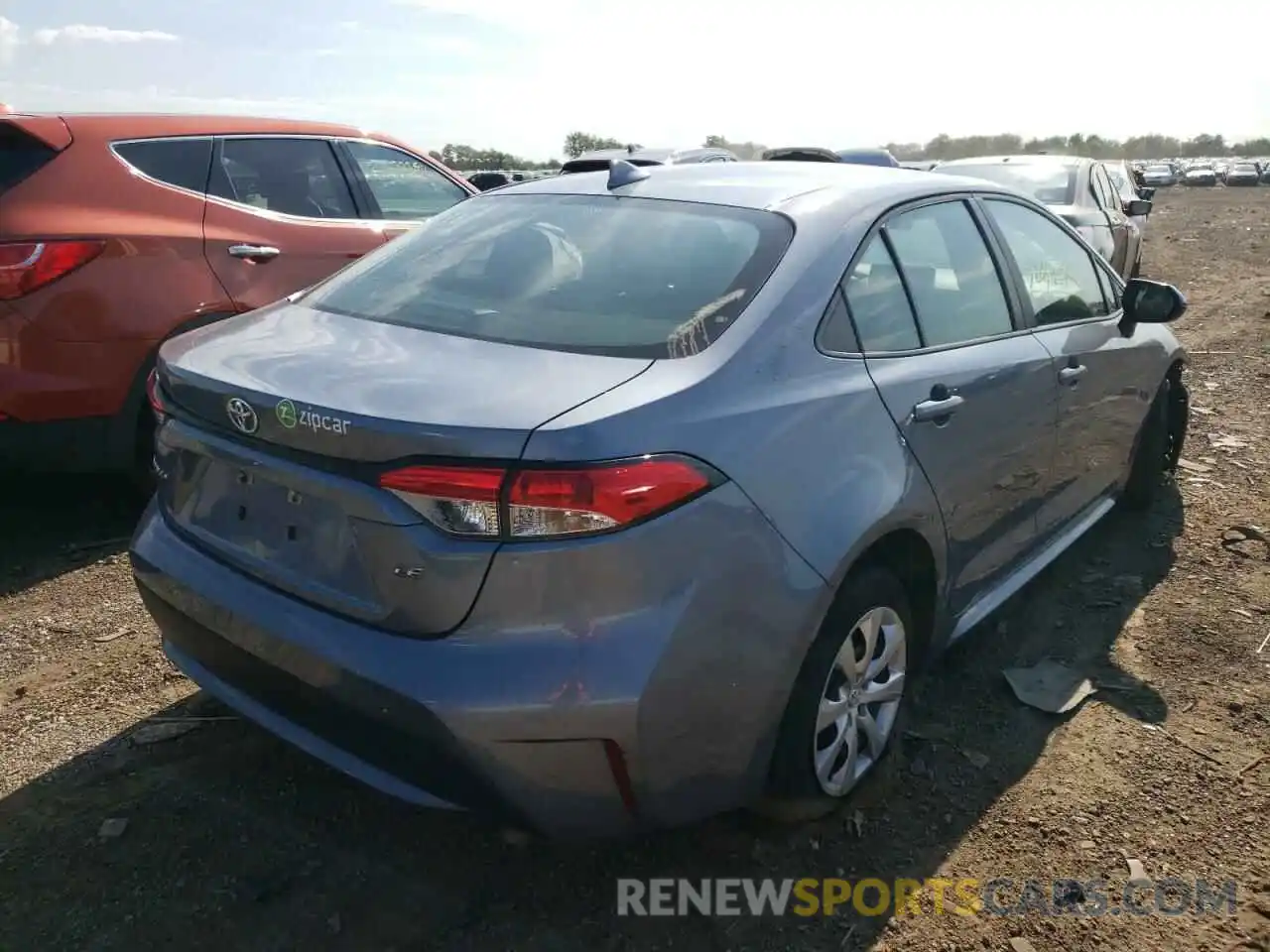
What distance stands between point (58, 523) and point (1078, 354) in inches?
167

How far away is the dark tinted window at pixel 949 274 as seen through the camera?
114 inches

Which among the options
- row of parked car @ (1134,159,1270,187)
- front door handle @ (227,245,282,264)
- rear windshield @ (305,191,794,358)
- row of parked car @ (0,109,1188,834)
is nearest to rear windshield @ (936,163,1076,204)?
row of parked car @ (0,109,1188,834)

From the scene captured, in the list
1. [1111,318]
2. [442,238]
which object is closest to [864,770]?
[442,238]

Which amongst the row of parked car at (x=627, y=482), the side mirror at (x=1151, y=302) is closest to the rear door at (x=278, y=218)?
the row of parked car at (x=627, y=482)

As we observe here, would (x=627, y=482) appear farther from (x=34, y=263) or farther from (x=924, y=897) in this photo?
(x=34, y=263)

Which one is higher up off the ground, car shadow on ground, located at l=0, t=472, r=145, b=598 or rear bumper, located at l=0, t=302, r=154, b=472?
rear bumper, located at l=0, t=302, r=154, b=472

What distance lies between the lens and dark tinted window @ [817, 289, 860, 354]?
247 cm

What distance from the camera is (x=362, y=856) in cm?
250

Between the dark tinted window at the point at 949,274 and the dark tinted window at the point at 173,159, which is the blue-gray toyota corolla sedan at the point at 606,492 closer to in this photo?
the dark tinted window at the point at 949,274

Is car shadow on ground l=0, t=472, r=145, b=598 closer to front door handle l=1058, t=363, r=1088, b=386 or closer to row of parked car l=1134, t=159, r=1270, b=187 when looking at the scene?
front door handle l=1058, t=363, r=1088, b=386

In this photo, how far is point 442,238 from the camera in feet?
10.2

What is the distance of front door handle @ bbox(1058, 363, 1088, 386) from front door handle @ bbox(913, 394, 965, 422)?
2.62 feet

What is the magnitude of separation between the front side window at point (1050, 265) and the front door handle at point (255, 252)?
3121 mm

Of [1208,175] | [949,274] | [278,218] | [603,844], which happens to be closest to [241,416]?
[603,844]
